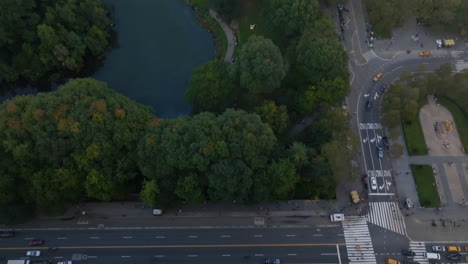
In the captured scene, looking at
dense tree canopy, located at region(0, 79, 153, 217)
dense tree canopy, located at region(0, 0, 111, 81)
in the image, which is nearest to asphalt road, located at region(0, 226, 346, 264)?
dense tree canopy, located at region(0, 79, 153, 217)

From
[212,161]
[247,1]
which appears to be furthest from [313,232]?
[247,1]

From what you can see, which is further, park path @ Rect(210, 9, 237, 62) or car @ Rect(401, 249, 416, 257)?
park path @ Rect(210, 9, 237, 62)

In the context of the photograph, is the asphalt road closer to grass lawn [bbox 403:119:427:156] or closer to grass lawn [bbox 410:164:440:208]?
grass lawn [bbox 410:164:440:208]

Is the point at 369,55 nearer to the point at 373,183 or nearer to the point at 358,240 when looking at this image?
the point at 373,183

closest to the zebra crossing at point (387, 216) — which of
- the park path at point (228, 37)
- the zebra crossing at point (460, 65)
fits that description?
the zebra crossing at point (460, 65)

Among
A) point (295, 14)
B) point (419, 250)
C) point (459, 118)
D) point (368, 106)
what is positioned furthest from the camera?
point (459, 118)

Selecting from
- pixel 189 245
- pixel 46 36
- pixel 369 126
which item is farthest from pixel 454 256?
pixel 46 36
